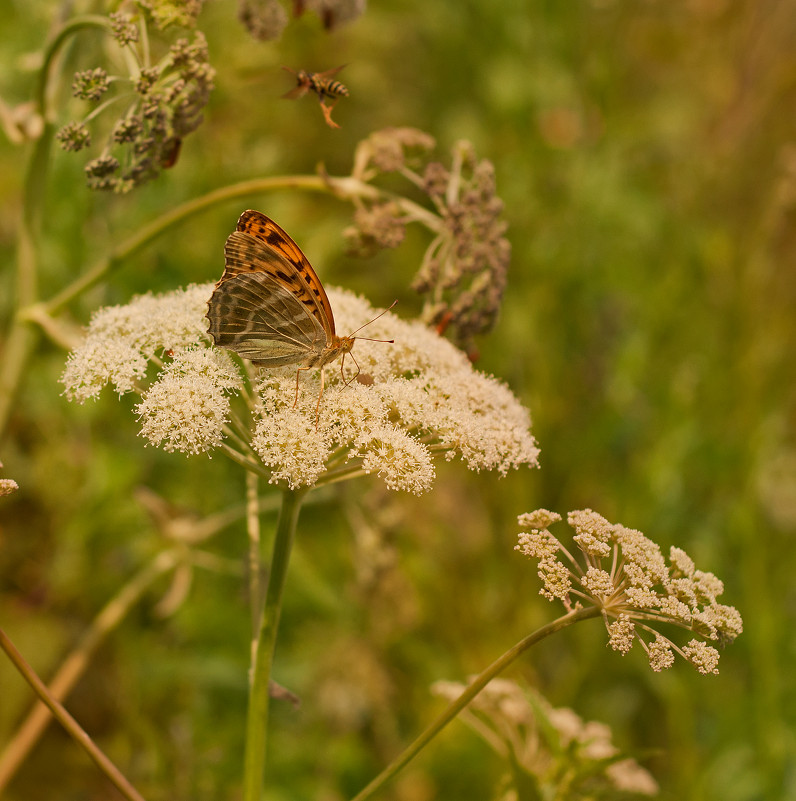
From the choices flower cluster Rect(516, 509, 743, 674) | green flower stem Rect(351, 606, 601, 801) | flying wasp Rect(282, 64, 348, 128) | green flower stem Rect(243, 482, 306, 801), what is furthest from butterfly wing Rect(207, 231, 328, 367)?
green flower stem Rect(351, 606, 601, 801)

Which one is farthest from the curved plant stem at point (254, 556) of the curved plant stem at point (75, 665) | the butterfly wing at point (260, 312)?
the curved plant stem at point (75, 665)

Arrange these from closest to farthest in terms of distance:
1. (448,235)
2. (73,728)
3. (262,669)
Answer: (73,728), (262,669), (448,235)

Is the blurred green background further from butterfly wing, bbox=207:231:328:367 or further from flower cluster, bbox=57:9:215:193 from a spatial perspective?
butterfly wing, bbox=207:231:328:367

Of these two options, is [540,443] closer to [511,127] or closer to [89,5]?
[511,127]

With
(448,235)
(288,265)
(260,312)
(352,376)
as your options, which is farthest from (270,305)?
(448,235)

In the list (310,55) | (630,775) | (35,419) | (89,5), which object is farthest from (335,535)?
(310,55)

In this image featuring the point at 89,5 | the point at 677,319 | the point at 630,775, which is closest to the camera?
the point at 630,775

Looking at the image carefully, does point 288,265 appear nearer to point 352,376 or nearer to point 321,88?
point 352,376
